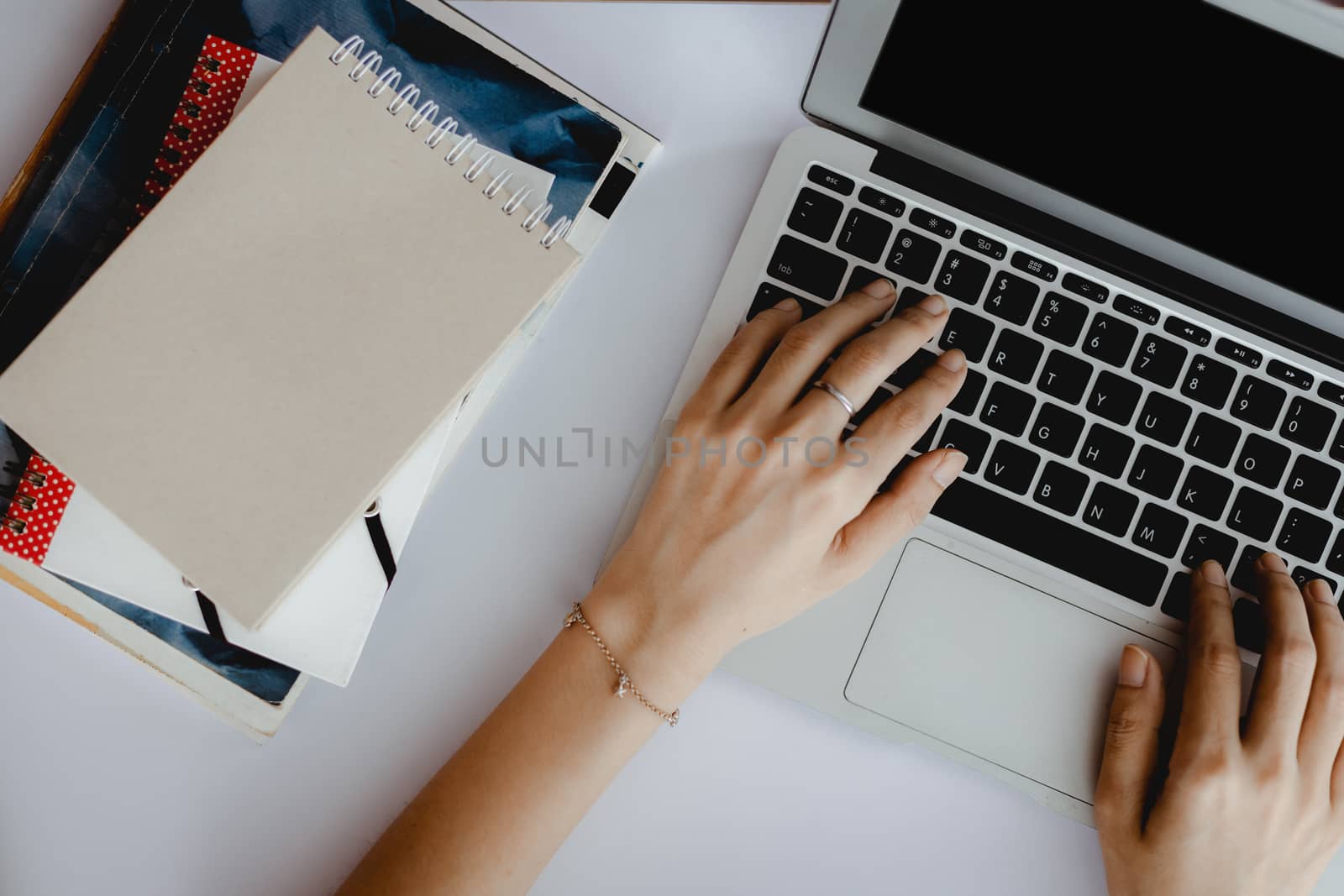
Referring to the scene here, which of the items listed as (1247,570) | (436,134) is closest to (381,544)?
(436,134)

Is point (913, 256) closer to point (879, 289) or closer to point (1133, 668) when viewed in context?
point (879, 289)

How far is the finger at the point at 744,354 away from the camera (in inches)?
20.3

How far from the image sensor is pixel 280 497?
0.46m

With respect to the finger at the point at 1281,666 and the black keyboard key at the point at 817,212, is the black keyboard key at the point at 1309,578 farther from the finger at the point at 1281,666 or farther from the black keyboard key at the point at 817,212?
the black keyboard key at the point at 817,212

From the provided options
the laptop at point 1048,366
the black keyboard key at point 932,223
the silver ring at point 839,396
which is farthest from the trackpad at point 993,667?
the black keyboard key at point 932,223

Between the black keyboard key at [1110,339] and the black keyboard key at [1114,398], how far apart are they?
12 mm

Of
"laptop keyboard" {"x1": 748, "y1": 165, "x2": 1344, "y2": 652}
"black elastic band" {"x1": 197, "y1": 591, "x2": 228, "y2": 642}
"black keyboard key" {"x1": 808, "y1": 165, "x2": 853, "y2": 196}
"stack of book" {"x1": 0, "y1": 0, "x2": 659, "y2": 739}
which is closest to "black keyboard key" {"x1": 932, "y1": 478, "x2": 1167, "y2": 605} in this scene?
"laptop keyboard" {"x1": 748, "y1": 165, "x2": 1344, "y2": 652}

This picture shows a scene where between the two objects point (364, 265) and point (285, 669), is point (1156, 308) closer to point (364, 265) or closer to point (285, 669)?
point (364, 265)

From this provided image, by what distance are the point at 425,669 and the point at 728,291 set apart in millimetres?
344

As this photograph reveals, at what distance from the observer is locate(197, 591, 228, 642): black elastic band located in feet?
1.74

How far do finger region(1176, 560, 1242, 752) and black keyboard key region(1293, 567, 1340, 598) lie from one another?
5 cm

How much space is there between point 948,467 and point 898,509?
0.14 ft

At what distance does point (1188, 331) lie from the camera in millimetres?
516

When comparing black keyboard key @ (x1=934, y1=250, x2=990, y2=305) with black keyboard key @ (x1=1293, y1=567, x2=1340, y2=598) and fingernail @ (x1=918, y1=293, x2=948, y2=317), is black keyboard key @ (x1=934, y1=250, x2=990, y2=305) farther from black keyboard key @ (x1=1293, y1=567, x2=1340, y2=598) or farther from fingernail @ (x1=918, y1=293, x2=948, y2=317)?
black keyboard key @ (x1=1293, y1=567, x2=1340, y2=598)
